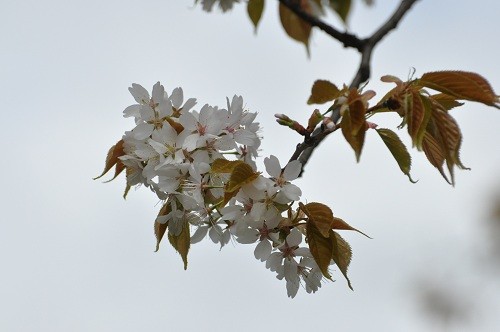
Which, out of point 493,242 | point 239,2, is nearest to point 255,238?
point 239,2

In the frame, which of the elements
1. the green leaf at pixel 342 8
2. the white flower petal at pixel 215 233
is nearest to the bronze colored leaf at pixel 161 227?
the white flower petal at pixel 215 233

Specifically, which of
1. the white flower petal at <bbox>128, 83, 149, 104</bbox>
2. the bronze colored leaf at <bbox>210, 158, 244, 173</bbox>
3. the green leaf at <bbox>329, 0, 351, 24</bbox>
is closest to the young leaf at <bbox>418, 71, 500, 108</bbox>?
the green leaf at <bbox>329, 0, 351, 24</bbox>

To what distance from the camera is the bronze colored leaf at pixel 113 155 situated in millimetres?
1774

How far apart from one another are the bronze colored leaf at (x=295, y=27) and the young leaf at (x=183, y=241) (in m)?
0.51

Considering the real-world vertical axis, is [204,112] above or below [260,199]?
above

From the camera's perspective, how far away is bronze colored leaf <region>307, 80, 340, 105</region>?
1.43 meters

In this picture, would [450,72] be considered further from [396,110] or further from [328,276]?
[328,276]

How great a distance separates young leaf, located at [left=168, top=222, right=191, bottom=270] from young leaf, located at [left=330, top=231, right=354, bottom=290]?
0.35 m

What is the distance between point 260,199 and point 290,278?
0.82 ft

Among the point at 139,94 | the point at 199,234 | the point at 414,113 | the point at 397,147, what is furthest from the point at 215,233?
the point at 414,113

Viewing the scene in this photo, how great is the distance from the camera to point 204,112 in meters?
1.67

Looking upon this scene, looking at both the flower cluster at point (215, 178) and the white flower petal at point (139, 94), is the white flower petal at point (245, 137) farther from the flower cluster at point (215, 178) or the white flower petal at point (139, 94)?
the white flower petal at point (139, 94)

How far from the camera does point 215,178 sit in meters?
1.67

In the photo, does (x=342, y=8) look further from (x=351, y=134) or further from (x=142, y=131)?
(x=142, y=131)
